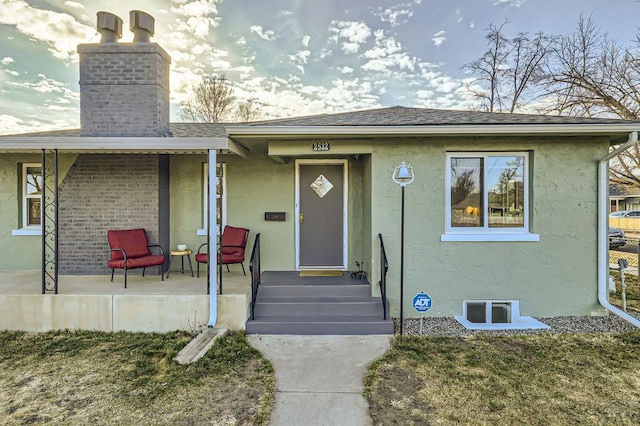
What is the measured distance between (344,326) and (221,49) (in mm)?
11257

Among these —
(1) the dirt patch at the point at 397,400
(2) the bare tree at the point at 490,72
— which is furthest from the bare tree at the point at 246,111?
(1) the dirt patch at the point at 397,400

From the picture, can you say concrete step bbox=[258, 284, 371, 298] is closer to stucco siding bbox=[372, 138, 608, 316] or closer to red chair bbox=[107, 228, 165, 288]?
stucco siding bbox=[372, 138, 608, 316]

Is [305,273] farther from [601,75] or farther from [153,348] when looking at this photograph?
[601,75]

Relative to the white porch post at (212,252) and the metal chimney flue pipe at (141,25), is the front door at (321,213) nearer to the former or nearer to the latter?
the white porch post at (212,252)

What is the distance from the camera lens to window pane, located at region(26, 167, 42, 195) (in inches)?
255

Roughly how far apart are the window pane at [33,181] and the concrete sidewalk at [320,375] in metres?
5.39

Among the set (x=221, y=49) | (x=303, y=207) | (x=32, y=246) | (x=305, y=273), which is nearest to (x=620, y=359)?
(x=305, y=273)

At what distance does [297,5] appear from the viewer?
1023cm

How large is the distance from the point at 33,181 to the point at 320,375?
675cm

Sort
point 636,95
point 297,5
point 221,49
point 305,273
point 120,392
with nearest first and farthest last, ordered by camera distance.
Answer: point 120,392 → point 305,273 → point 297,5 → point 636,95 → point 221,49

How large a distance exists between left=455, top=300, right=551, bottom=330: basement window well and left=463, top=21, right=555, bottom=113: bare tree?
13.0 metres

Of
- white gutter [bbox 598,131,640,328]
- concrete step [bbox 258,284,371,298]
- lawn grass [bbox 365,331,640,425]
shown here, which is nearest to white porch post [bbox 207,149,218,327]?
concrete step [bbox 258,284,371,298]

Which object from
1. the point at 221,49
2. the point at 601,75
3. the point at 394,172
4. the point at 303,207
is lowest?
the point at 303,207

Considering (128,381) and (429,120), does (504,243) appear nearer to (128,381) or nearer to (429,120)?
(429,120)
